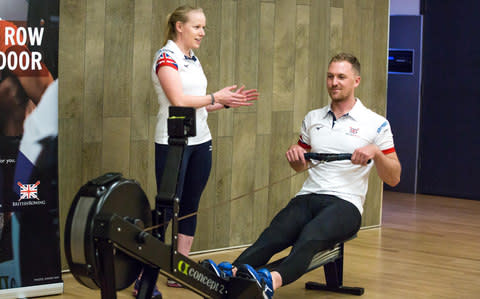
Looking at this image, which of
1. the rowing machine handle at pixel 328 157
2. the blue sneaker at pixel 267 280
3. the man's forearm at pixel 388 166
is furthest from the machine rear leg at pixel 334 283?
the blue sneaker at pixel 267 280

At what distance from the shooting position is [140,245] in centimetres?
260

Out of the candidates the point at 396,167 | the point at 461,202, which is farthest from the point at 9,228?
the point at 461,202

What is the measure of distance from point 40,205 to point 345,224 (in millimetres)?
1446

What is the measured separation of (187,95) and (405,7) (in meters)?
4.41

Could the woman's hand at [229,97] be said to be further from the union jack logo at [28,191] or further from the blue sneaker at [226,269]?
the union jack logo at [28,191]

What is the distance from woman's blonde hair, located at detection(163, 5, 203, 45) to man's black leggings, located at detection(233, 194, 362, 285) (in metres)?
1.00

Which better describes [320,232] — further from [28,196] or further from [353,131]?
[28,196]

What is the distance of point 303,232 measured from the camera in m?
3.32

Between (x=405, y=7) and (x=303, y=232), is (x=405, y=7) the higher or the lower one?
the higher one

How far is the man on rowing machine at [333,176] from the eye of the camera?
131 inches

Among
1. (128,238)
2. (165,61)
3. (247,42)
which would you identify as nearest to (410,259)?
(247,42)

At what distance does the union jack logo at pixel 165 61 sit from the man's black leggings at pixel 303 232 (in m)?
0.87

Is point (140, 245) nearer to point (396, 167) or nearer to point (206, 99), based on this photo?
point (206, 99)

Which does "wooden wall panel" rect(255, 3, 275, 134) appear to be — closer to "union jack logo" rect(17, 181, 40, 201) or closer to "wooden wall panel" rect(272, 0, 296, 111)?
"wooden wall panel" rect(272, 0, 296, 111)
